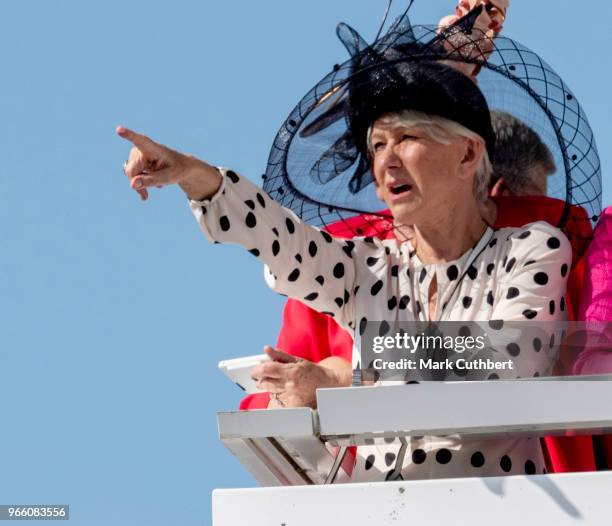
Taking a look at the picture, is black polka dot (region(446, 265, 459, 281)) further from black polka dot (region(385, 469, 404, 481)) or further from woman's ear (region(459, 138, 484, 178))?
black polka dot (region(385, 469, 404, 481))

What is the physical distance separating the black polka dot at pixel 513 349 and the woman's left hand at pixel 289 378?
1.72 ft

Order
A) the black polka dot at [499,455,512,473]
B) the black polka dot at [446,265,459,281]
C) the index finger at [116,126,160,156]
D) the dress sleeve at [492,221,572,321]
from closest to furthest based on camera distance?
1. the index finger at [116,126,160,156]
2. the black polka dot at [499,455,512,473]
3. the dress sleeve at [492,221,572,321]
4. the black polka dot at [446,265,459,281]

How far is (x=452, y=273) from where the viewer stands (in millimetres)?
4203

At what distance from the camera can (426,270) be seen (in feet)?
14.0

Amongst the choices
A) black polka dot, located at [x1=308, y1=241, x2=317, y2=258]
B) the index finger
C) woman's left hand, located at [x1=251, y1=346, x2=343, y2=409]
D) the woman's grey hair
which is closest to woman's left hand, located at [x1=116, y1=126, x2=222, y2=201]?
the index finger

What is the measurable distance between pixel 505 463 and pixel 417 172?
923 mm

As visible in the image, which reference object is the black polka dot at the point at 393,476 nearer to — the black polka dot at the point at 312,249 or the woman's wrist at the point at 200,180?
the black polka dot at the point at 312,249

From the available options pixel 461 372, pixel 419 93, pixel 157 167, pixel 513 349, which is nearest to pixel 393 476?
pixel 461 372

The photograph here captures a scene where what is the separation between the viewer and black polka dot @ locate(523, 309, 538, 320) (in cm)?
392

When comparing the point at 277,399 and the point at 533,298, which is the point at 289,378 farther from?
the point at 533,298

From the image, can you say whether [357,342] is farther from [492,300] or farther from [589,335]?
[589,335]

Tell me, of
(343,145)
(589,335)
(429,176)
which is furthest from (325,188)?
(589,335)

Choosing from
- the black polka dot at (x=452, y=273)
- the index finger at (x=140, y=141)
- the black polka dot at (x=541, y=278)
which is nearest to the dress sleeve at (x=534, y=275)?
the black polka dot at (x=541, y=278)

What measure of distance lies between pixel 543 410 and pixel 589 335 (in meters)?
0.59
